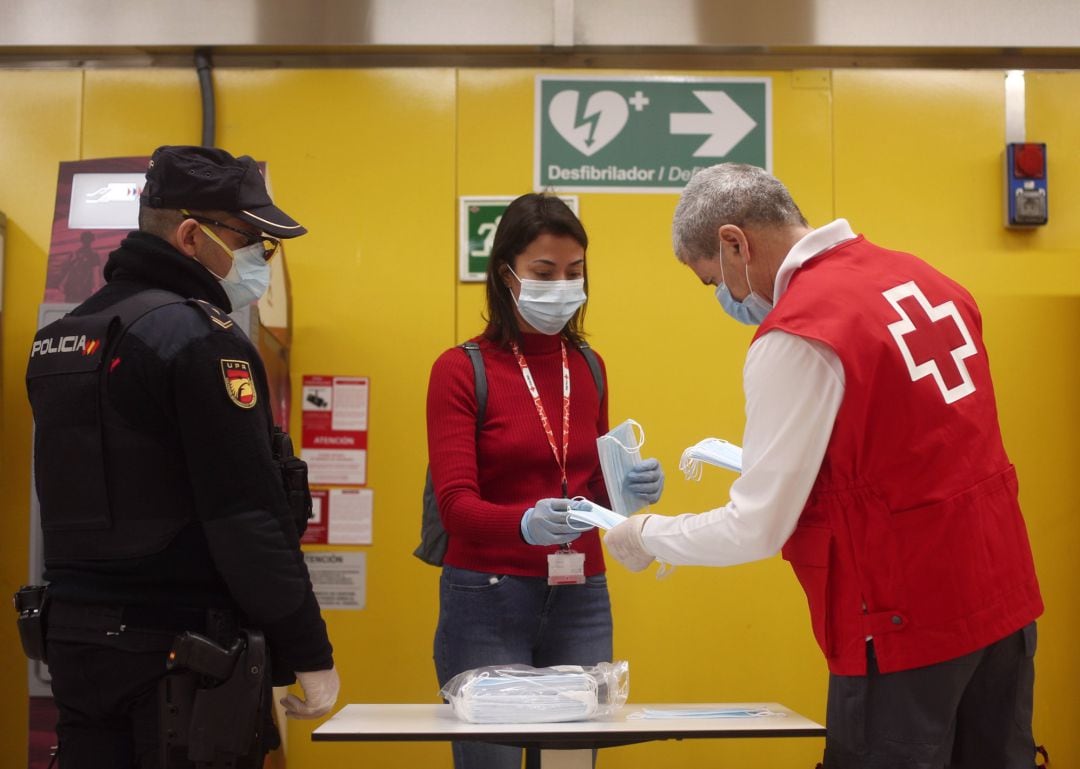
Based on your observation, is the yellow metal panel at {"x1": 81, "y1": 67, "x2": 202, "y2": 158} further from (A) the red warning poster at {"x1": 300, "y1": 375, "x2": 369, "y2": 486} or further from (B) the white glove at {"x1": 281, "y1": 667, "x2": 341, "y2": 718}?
(B) the white glove at {"x1": 281, "y1": 667, "x2": 341, "y2": 718}

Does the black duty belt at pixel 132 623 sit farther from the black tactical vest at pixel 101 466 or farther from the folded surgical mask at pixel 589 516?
the folded surgical mask at pixel 589 516

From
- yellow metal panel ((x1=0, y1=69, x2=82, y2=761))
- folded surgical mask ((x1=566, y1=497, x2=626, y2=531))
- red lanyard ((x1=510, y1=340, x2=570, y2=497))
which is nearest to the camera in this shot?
folded surgical mask ((x1=566, y1=497, x2=626, y2=531))

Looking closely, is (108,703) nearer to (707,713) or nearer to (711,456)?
(707,713)

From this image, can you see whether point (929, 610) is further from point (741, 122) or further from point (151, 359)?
point (741, 122)

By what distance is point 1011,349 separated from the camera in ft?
13.1

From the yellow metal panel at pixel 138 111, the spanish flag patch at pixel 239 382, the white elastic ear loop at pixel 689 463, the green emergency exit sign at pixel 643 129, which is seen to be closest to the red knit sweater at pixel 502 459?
the white elastic ear loop at pixel 689 463

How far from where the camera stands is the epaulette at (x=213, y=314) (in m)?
1.99

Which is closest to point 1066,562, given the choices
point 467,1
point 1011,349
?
point 1011,349

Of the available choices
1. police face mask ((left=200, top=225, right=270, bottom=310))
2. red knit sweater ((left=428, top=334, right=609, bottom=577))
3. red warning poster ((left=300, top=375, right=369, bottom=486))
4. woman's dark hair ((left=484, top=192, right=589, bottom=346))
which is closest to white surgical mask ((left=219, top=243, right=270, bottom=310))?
police face mask ((left=200, top=225, right=270, bottom=310))

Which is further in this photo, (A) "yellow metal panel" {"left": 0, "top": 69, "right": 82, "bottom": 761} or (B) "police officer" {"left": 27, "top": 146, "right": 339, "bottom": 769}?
(A) "yellow metal panel" {"left": 0, "top": 69, "right": 82, "bottom": 761}

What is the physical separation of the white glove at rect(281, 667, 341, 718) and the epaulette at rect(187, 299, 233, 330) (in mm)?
645

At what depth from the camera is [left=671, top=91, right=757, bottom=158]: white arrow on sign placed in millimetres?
4016

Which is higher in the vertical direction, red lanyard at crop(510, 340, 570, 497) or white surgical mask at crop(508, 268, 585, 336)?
white surgical mask at crop(508, 268, 585, 336)

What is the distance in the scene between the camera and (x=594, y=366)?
282 centimetres
